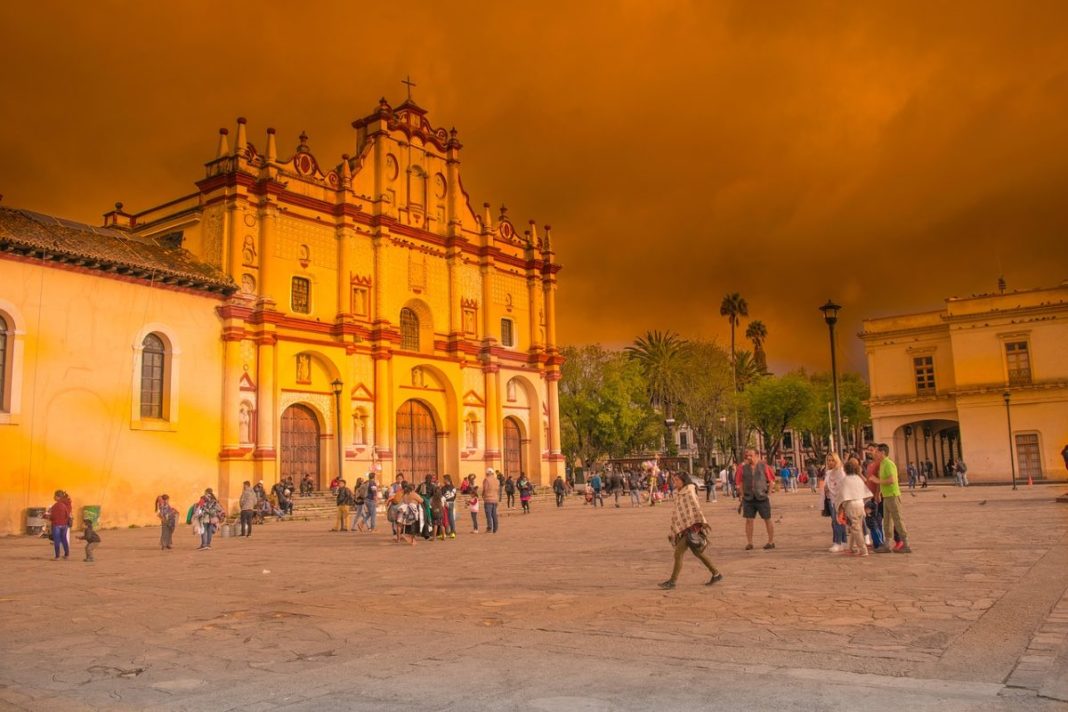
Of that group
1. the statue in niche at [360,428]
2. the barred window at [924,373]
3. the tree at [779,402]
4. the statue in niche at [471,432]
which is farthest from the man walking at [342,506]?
the tree at [779,402]

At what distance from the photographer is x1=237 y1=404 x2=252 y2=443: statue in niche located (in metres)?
31.2

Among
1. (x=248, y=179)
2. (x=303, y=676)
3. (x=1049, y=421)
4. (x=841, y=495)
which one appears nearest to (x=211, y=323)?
(x=248, y=179)

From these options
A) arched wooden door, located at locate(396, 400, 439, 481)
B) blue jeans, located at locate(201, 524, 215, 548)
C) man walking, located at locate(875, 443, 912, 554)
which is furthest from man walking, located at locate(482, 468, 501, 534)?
arched wooden door, located at locate(396, 400, 439, 481)

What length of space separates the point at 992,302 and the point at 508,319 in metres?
24.8

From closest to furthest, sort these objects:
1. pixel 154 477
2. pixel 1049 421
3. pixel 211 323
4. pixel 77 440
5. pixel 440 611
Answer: pixel 440 611, pixel 77 440, pixel 154 477, pixel 211 323, pixel 1049 421

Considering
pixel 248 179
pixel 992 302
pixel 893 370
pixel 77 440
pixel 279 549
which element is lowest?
pixel 279 549

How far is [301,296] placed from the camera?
34.7 metres

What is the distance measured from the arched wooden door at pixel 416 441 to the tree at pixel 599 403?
2234 cm

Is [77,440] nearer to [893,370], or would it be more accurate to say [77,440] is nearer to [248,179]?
[248,179]

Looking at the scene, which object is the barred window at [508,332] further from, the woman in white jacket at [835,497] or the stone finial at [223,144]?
the woman in white jacket at [835,497]

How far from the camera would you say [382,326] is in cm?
3656

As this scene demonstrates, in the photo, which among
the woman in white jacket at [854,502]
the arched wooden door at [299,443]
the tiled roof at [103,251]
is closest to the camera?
the woman in white jacket at [854,502]

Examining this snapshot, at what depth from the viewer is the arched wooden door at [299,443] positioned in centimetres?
3359

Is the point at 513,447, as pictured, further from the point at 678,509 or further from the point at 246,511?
the point at 678,509
